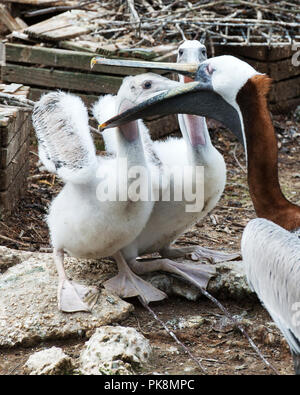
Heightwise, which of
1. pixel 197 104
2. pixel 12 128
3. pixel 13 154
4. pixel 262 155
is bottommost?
pixel 13 154

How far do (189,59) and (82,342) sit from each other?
1719 millimetres

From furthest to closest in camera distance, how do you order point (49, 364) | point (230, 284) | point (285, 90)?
point (285, 90)
point (230, 284)
point (49, 364)

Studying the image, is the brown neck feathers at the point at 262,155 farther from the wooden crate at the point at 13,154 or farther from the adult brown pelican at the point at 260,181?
the wooden crate at the point at 13,154

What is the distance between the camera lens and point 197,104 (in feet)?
10.8

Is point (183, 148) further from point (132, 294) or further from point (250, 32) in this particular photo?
point (250, 32)

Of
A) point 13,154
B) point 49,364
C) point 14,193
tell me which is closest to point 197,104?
point 49,364

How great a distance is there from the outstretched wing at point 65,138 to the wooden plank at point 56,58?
208cm

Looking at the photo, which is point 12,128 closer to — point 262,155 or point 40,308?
point 40,308

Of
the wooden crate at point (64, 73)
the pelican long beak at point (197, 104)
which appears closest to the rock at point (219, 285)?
the pelican long beak at point (197, 104)

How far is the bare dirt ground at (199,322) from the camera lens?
10.8ft

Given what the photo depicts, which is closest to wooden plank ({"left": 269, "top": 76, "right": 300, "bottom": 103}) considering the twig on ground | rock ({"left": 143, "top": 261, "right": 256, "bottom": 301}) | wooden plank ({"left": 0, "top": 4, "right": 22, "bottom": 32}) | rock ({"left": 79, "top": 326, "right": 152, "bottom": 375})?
wooden plank ({"left": 0, "top": 4, "right": 22, "bottom": 32})

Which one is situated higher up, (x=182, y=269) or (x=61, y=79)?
(x=61, y=79)

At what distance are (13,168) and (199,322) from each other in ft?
6.18

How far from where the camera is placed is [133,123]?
3.64 metres
